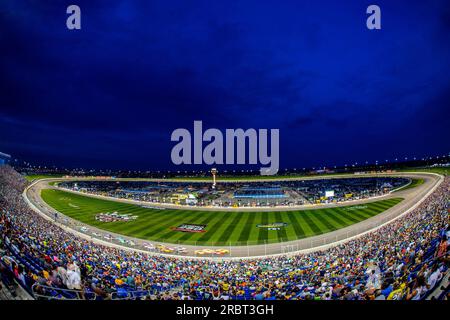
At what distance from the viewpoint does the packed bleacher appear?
784cm

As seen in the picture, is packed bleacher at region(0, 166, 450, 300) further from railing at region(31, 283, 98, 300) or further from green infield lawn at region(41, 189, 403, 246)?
green infield lawn at region(41, 189, 403, 246)

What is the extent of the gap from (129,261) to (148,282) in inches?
174

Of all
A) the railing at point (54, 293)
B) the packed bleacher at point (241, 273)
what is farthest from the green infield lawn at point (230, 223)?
the railing at point (54, 293)

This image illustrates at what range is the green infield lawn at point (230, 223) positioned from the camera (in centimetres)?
2555

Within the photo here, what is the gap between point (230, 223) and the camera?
108 feet

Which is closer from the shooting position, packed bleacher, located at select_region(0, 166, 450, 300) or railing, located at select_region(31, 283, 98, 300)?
railing, located at select_region(31, 283, 98, 300)

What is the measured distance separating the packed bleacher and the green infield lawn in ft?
29.2

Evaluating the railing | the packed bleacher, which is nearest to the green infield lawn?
the packed bleacher

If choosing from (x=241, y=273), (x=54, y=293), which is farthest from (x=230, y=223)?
(x=54, y=293)

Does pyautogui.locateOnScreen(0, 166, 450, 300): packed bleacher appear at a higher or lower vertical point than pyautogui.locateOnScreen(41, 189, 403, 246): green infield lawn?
higher

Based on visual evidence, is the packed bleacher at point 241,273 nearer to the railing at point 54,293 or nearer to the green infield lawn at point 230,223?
the railing at point 54,293

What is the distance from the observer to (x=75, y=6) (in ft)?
37.7
